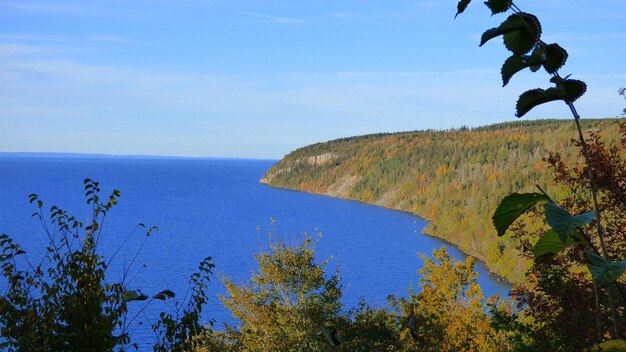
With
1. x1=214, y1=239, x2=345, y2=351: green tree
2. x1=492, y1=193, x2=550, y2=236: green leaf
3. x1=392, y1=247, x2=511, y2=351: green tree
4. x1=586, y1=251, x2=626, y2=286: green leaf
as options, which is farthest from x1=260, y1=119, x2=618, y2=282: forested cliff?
x1=586, y1=251, x2=626, y2=286: green leaf

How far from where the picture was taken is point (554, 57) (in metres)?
1.78

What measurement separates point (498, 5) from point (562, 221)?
630 millimetres

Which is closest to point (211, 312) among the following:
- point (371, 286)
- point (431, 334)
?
point (371, 286)

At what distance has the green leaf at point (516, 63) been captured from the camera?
5.91 ft

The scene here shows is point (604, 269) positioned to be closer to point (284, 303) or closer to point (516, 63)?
point (516, 63)

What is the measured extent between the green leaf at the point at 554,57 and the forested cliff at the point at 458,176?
5731 cm

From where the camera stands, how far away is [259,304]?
82.4 feet

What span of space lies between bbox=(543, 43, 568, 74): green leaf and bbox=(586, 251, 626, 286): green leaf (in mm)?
521

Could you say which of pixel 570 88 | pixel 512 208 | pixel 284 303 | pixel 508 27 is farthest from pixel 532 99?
pixel 284 303

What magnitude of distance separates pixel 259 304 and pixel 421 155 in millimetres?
141071

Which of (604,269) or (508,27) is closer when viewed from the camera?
(604,269)

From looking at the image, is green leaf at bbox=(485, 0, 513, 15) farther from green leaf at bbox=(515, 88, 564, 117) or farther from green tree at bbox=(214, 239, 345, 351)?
green tree at bbox=(214, 239, 345, 351)

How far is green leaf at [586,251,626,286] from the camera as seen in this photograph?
4.90 feet

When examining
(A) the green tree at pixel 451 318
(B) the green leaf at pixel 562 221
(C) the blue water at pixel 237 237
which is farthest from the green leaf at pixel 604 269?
(C) the blue water at pixel 237 237
